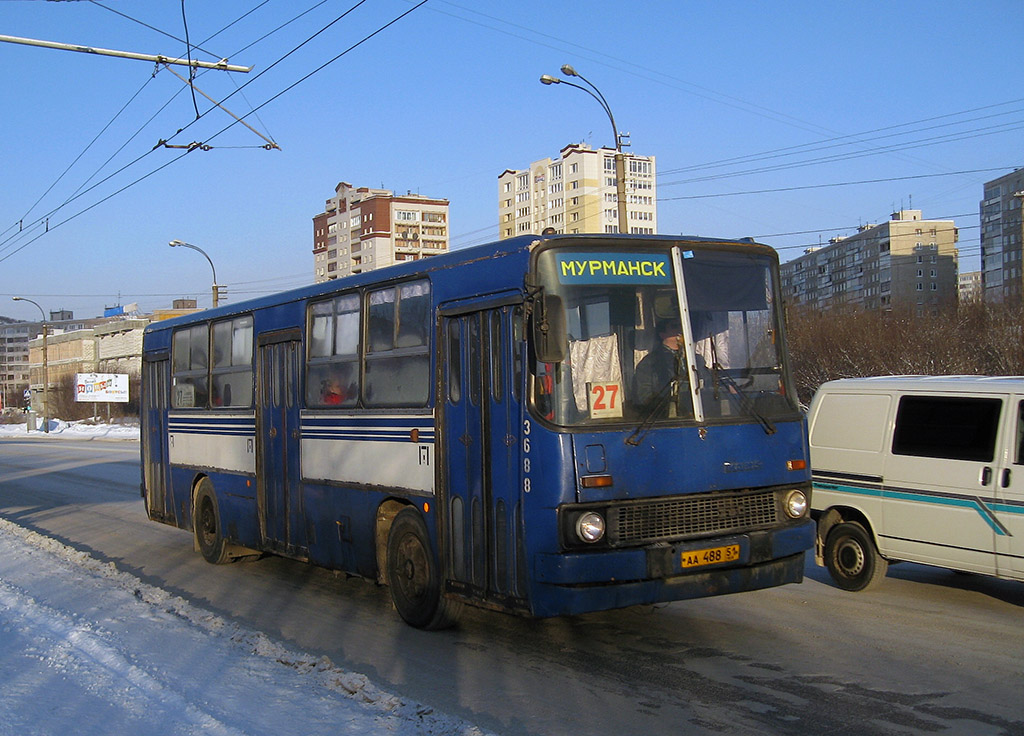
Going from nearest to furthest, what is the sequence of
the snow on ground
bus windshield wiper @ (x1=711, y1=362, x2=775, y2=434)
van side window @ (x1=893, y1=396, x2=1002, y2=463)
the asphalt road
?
the snow on ground → the asphalt road → bus windshield wiper @ (x1=711, y1=362, x2=775, y2=434) → van side window @ (x1=893, y1=396, x2=1002, y2=463)

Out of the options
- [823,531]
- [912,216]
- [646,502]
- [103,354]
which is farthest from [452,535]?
[912,216]

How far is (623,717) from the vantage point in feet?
20.1

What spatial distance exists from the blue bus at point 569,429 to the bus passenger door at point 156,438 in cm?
553

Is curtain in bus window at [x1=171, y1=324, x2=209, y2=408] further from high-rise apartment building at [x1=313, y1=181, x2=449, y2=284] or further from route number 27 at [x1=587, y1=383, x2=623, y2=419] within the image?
high-rise apartment building at [x1=313, y1=181, x2=449, y2=284]

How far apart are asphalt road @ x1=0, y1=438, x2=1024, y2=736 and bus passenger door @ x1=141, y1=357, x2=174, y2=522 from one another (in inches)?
113

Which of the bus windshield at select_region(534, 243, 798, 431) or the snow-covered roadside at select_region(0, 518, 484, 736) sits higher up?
the bus windshield at select_region(534, 243, 798, 431)

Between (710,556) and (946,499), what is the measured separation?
116 inches

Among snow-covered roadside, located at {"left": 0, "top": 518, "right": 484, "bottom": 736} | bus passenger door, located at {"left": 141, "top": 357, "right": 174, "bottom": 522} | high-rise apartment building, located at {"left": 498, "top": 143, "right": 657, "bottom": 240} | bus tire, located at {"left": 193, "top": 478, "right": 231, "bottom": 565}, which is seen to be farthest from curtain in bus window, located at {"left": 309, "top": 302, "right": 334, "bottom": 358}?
high-rise apartment building, located at {"left": 498, "top": 143, "right": 657, "bottom": 240}

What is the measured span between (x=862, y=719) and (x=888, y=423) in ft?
14.4

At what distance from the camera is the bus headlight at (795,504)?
26.0ft

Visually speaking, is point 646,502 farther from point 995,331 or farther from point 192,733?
point 995,331

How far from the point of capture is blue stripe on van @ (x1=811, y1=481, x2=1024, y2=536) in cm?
859

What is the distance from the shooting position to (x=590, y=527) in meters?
7.05

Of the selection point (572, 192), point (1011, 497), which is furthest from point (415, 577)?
point (572, 192)
